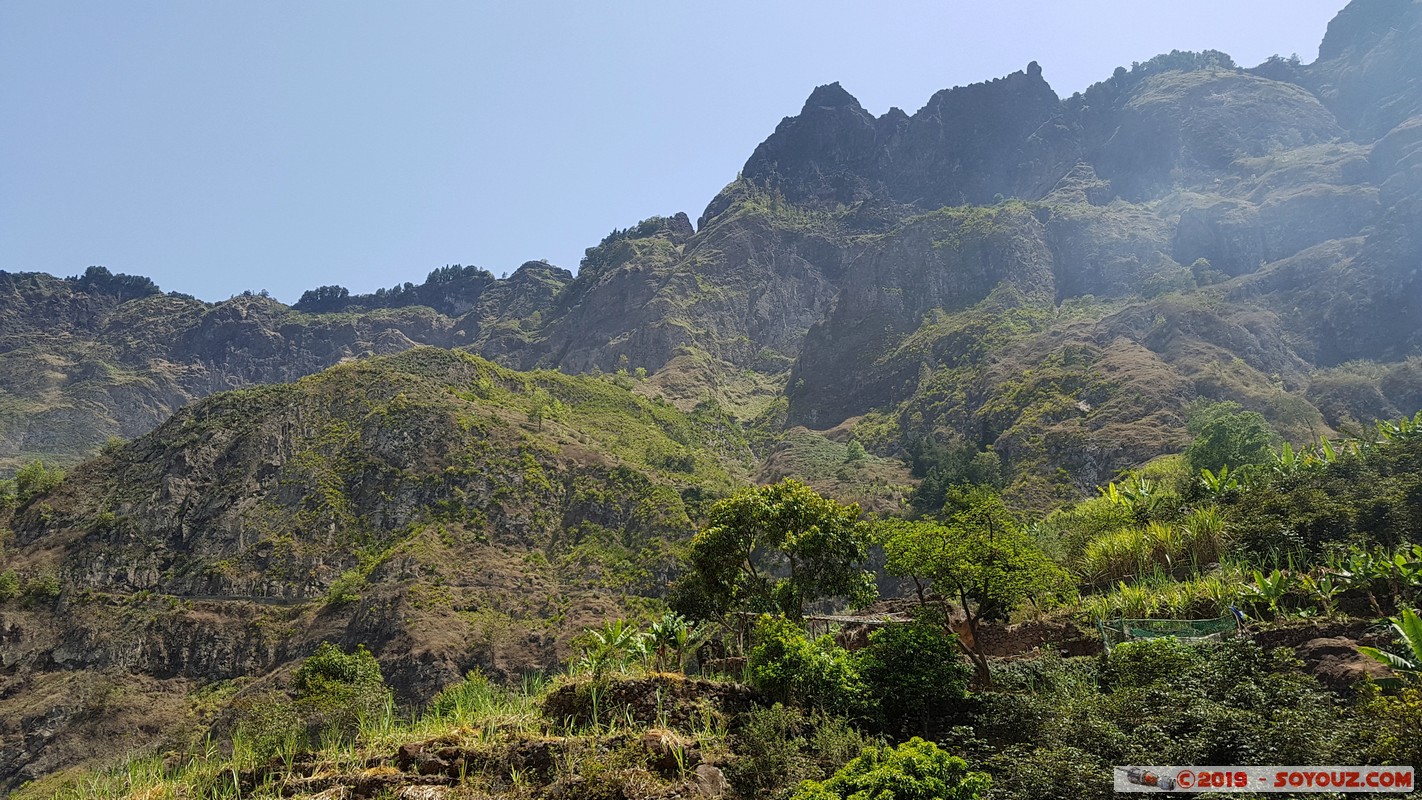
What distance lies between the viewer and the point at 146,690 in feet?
154

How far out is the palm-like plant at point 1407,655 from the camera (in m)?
9.94

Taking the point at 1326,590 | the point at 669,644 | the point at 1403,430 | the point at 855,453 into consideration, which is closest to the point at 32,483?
the point at 669,644

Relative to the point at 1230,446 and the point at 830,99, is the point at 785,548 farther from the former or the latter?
the point at 830,99

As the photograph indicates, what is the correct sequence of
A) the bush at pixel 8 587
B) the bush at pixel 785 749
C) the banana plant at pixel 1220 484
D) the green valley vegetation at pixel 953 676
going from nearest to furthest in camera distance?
the green valley vegetation at pixel 953 676 → the bush at pixel 785 749 → the banana plant at pixel 1220 484 → the bush at pixel 8 587

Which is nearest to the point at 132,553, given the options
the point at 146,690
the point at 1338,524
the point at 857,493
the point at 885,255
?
the point at 146,690

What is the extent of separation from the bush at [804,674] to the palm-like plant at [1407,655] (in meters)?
7.37

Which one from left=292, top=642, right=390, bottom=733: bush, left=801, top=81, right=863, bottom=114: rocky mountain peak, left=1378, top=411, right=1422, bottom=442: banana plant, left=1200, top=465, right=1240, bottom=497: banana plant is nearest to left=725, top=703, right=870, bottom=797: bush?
left=292, top=642, right=390, bottom=733: bush

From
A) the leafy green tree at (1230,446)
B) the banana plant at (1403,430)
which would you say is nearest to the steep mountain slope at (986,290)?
the leafy green tree at (1230,446)

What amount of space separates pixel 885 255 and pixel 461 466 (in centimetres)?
8919

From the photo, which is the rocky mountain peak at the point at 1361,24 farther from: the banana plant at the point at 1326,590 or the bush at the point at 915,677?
the bush at the point at 915,677

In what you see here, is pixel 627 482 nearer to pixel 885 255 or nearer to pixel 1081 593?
pixel 1081 593

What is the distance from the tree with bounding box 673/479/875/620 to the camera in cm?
1834

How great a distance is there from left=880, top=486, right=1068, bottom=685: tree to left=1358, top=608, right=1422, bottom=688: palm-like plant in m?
4.87

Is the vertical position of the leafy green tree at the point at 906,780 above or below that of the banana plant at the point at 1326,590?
below
